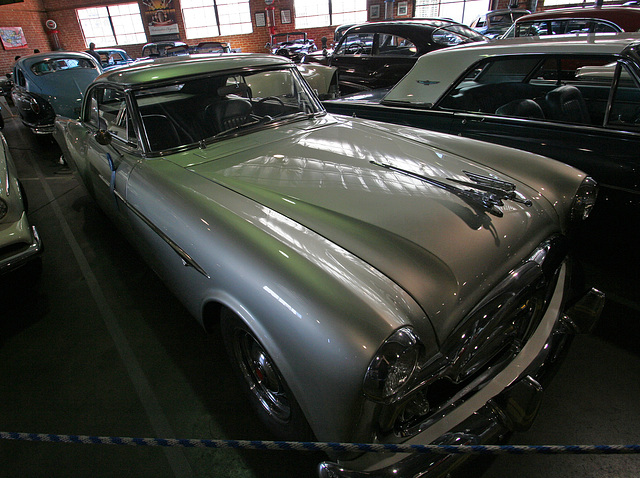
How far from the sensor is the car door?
227 centimetres

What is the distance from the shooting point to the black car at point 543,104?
2.19m

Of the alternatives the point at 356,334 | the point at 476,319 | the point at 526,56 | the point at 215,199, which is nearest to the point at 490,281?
the point at 476,319

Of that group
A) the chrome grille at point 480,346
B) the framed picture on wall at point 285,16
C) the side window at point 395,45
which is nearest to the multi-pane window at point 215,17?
the framed picture on wall at point 285,16

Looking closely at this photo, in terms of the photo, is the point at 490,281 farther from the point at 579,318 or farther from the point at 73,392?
the point at 73,392

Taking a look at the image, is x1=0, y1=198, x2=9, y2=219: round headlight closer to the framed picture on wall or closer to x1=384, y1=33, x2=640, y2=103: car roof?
x1=384, y1=33, x2=640, y2=103: car roof

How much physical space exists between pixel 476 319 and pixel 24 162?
699 cm

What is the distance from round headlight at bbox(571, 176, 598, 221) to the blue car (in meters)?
6.70

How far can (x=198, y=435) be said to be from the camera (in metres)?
1.72

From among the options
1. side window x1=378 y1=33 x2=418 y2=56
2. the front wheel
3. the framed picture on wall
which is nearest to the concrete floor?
the front wheel

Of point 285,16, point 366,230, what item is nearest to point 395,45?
point 366,230

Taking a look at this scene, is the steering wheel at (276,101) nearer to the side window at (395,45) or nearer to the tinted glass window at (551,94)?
the tinted glass window at (551,94)

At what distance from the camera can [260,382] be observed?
1703mm

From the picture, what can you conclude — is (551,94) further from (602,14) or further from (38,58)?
(38,58)

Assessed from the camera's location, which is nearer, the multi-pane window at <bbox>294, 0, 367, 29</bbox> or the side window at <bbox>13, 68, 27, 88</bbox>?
the side window at <bbox>13, 68, 27, 88</bbox>
